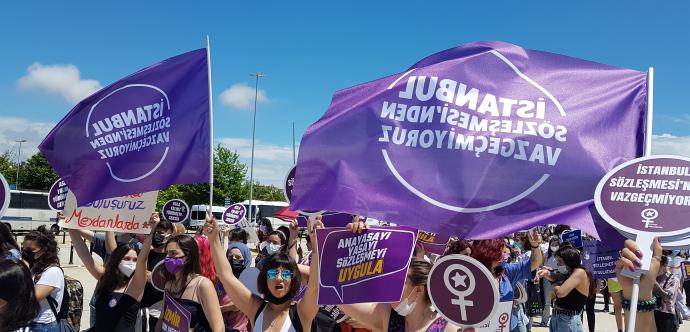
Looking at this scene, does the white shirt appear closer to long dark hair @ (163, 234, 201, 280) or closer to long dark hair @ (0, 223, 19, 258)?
long dark hair @ (0, 223, 19, 258)

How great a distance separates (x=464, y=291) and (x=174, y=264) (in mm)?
2165

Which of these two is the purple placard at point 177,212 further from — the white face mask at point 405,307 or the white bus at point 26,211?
the white bus at point 26,211

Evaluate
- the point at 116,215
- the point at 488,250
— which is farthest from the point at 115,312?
the point at 488,250

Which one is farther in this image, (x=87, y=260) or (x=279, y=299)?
(x=87, y=260)

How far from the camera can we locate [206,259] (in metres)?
4.72

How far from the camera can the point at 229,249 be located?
24.6 feet

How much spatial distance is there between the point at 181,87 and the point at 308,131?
216cm

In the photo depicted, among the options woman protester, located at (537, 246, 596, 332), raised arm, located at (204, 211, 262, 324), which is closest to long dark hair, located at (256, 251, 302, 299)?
raised arm, located at (204, 211, 262, 324)

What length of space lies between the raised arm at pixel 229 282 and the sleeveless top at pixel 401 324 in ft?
3.14

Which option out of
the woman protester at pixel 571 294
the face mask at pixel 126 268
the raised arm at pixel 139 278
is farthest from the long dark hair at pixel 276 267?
the woman protester at pixel 571 294

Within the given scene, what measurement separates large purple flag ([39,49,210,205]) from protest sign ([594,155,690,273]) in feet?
11.2

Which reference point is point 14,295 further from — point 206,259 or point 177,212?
point 177,212

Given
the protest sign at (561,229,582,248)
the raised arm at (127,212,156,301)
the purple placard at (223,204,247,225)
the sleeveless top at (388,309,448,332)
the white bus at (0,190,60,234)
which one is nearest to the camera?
the sleeveless top at (388,309,448,332)

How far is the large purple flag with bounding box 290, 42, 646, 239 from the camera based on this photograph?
3436mm
